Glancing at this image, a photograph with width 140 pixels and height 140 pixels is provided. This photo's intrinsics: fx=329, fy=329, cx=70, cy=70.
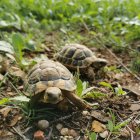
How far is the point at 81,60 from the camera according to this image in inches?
128

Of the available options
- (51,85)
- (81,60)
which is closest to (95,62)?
(81,60)

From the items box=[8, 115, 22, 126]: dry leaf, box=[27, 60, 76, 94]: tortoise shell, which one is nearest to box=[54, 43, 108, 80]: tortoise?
box=[27, 60, 76, 94]: tortoise shell

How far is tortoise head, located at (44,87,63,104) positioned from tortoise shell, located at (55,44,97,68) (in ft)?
3.31

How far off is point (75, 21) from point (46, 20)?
17.9 inches

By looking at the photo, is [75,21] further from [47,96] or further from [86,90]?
[47,96]

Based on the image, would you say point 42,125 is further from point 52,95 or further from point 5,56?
point 5,56

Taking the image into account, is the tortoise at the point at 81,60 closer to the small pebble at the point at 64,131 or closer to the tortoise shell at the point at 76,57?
the tortoise shell at the point at 76,57

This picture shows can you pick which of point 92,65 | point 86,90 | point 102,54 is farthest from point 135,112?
point 102,54

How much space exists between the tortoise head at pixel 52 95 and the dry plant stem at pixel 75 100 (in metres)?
0.17

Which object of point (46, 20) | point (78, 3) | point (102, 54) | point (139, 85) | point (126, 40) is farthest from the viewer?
point (78, 3)

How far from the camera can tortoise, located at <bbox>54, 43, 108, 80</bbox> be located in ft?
10.5

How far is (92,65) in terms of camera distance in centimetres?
331

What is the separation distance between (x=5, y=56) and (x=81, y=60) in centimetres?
78

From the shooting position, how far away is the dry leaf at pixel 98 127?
2289 millimetres
